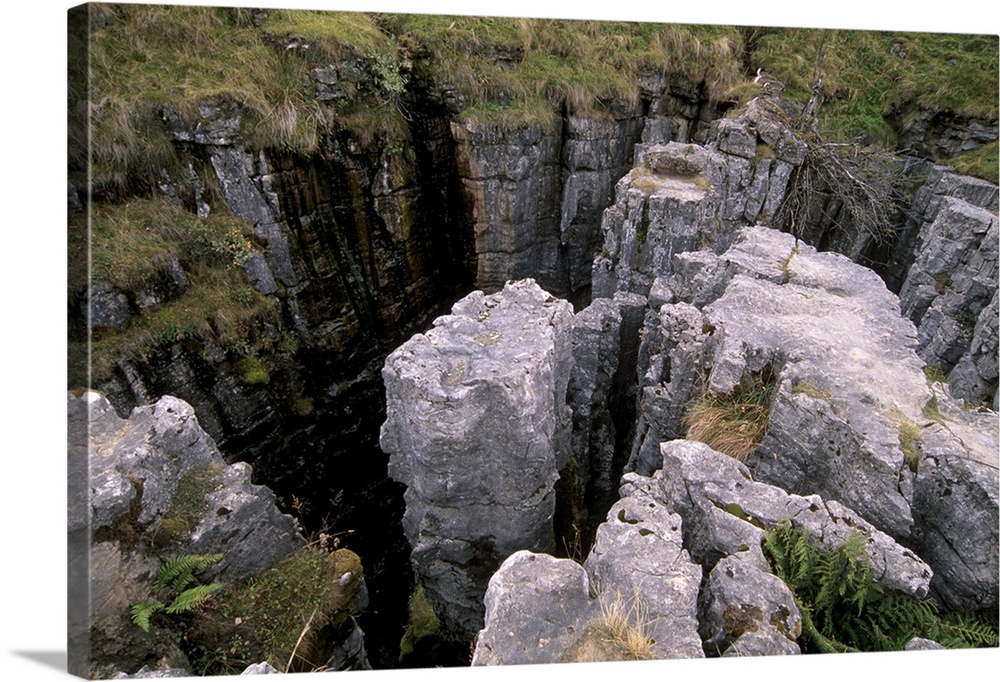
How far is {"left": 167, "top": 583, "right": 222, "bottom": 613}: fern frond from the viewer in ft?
14.9

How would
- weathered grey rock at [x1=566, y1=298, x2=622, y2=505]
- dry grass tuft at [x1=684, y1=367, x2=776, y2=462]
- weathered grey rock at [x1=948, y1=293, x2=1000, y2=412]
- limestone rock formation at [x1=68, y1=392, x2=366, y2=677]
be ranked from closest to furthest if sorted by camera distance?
limestone rock formation at [x1=68, y1=392, x2=366, y2=677]
dry grass tuft at [x1=684, y1=367, x2=776, y2=462]
weathered grey rock at [x1=948, y1=293, x2=1000, y2=412]
weathered grey rock at [x1=566, y1=298, x2=622, y2=505]

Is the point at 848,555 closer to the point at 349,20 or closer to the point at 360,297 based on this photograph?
the point at 360,297

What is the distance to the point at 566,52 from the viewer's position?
42.9 ft

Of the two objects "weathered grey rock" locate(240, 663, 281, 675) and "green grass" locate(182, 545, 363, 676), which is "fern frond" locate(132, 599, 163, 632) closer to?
"green grass" locate(182, 545, 363, 676)

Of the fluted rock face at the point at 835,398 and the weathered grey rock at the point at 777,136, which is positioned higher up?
the weathered grey rock at the point at 777,136

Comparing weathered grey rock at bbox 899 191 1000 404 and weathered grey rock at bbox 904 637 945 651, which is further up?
weathered grey rock at bbox 904 637 945 651

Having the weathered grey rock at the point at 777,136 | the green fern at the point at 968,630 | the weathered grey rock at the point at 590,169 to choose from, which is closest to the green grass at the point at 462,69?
the weathered grey rock at the point at 590,169

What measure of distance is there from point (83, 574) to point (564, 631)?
3.44 m

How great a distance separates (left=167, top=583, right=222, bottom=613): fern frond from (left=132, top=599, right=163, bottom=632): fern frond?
0.10 metres

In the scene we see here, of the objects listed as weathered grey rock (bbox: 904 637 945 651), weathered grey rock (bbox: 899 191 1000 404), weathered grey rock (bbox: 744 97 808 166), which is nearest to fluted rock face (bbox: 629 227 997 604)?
weathered grey rock (bbox: 904 637 945 651)

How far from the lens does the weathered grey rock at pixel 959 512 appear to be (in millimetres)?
4547

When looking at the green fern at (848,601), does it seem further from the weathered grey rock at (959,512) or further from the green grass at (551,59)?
the green grass at (551,59)

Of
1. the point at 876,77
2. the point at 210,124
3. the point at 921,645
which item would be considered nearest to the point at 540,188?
the point at 210,124

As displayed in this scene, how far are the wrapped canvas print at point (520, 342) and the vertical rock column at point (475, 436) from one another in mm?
42
